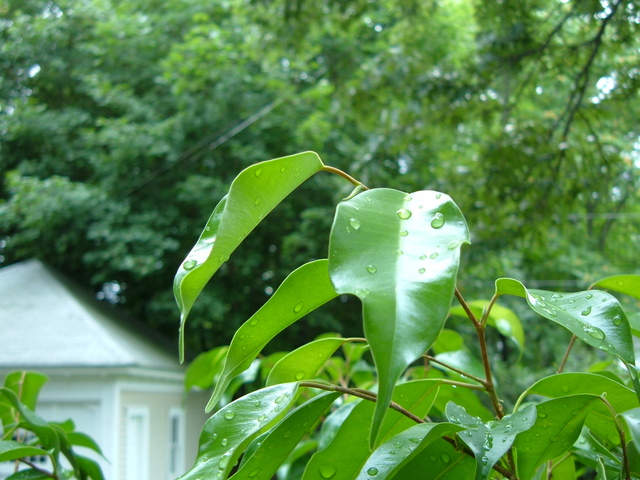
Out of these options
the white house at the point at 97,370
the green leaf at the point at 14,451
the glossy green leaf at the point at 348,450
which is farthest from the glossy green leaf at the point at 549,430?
the white house at the point at 97,370

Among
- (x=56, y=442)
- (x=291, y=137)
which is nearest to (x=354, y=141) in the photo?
(x=291, y=137)

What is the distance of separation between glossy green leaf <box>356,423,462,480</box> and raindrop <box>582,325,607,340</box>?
11 cm

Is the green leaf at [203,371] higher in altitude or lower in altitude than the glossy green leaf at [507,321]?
lower

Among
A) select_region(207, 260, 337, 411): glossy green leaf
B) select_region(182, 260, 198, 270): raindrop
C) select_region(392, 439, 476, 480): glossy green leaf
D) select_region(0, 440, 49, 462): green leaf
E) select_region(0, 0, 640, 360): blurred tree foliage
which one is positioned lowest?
select_region(0, 0, 640, 360): blurred tree foliage

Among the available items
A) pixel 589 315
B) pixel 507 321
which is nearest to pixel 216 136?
pixel 507 321

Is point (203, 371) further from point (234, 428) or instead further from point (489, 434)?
point (489, 434)

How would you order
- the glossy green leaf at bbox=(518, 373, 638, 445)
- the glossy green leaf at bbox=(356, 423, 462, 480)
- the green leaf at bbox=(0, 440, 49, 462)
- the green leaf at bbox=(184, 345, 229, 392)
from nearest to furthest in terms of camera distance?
the glossy green leaf at bbox=(356, 423, 462, 480)
the glossy green leaf at bbox=(518, 373, 638, 445)
the green leaf at bbox=(0, 440, 49, 462)
the green leaf at bbox=(184, 345, 229, 392)

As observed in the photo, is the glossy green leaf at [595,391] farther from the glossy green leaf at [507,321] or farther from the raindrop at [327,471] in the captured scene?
the glossy green leaf at [507,321]

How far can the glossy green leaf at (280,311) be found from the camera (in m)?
0.53

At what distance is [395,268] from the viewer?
0.37m

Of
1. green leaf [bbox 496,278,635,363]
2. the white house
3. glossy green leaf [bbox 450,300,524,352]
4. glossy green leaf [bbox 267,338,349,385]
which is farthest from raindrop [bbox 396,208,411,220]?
the white house

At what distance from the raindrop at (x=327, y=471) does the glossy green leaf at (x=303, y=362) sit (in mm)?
108

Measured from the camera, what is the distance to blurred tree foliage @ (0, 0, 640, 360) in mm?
4941

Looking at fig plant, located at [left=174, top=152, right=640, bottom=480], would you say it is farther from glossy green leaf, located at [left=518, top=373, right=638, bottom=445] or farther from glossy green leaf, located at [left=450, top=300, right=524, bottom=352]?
glossy green leaf, located at [left=450, top=300, right=524, bottom=352]
